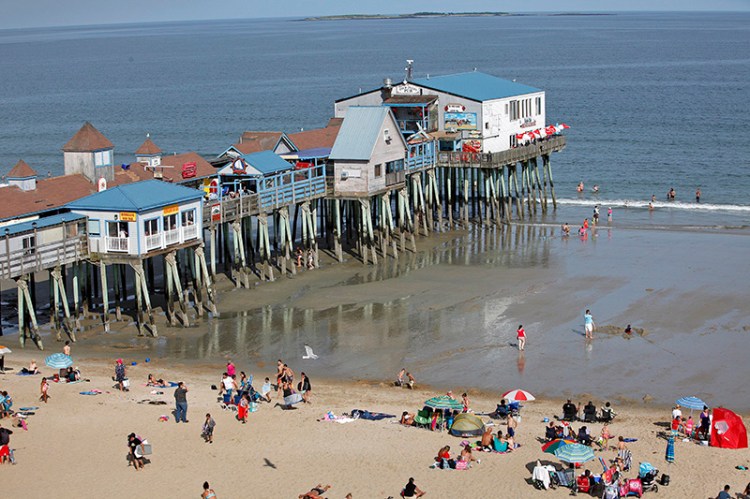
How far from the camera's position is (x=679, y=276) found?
1956 inches

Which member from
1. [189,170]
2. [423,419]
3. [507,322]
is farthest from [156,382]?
[189,170]

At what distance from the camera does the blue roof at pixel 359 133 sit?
170 ft

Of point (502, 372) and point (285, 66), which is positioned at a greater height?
point (285, 66)

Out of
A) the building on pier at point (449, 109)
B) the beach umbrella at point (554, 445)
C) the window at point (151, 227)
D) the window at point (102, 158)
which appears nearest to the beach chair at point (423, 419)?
the beach umbrella at point (554, 445)

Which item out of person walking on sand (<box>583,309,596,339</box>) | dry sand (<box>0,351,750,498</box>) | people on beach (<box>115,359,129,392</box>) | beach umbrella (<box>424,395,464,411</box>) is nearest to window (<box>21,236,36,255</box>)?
dry sand (<box>0,351,750,498</box>)

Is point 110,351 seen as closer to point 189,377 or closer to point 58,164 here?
point 189,377

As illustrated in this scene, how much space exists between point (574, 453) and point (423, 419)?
16.3 ft

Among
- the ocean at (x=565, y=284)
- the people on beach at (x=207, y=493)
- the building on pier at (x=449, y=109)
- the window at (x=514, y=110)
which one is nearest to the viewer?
the people on beach at (x=207, y=493)

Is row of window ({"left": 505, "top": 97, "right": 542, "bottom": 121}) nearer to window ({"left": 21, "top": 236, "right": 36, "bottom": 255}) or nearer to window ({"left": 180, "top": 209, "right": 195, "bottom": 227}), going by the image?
window ({"left": 180, "top": 209, "right": 195, "bottom": 227})

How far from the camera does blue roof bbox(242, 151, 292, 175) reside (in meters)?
49.7

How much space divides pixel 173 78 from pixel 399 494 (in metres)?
164

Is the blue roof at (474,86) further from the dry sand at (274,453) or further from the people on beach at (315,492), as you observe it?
the people on beach at (315,492)

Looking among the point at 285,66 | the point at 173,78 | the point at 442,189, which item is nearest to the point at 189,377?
the point at 442,189

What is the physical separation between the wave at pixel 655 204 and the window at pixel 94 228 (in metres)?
36.9
